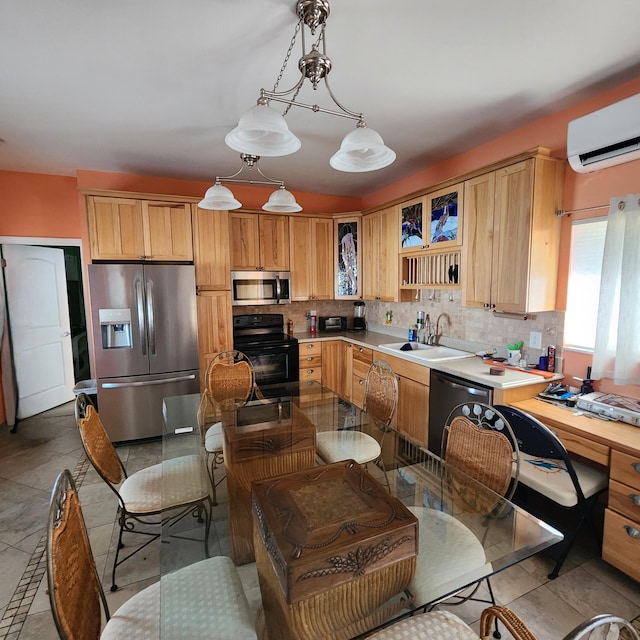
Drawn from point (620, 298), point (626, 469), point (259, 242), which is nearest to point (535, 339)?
point (620, 298)

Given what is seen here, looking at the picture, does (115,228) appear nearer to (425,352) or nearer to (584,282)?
(425,352)

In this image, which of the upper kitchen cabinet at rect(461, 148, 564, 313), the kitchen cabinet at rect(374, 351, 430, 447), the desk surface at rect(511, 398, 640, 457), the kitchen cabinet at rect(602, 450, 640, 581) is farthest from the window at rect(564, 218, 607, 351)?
the kitchen cabinet at rect(374, 351, 430, 447)

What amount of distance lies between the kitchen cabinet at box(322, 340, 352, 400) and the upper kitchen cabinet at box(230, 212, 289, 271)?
109cm

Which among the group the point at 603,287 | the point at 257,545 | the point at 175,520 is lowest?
the point at 175,520

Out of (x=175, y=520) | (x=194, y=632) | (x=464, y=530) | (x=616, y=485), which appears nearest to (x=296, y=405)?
(x=175, y=520)

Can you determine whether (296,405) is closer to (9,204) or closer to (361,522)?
(361,522)

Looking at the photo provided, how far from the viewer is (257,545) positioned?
1140 millimetres

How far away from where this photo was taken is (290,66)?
1938mm

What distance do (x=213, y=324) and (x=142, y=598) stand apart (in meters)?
2.82

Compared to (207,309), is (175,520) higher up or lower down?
lower down

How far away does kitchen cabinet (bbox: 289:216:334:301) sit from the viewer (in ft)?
14.1

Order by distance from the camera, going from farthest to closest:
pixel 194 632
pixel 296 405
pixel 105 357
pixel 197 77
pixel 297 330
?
1. pixel 297 330
2. pixel 105 357
3. pixel 296 405
4. pixel 197 77
5. pixel 194 632

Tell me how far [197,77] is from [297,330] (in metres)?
3.09

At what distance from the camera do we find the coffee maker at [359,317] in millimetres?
4801
